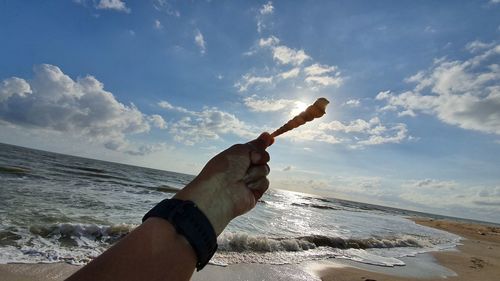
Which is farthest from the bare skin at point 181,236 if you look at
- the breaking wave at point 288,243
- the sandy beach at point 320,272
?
the breaking wave at point 288,243

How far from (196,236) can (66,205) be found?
1197cm

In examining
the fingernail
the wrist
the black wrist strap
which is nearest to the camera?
the black wrist strap

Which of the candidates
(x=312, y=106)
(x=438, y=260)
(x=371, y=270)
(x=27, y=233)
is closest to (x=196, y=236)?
(x=312, y=106)

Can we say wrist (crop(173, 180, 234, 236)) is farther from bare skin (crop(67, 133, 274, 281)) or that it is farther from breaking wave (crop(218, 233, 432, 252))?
breaking wave (crop(218, 233, 432, 252))

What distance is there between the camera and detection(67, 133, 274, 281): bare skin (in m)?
1.24

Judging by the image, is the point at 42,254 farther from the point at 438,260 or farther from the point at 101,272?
the point at 438,260

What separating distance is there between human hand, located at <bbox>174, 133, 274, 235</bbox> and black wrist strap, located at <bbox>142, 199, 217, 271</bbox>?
0.18 ft

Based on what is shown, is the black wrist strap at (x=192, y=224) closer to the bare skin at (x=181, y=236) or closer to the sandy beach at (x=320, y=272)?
the bare skin at (x=181, y=236)

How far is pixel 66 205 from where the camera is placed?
11.6m

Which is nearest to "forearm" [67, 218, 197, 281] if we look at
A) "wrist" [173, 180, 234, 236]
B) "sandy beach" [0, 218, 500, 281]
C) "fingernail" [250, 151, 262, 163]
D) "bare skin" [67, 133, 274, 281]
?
"bare skin" [67, 133, 274, 281]

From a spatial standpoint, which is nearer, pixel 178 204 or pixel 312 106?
pixel 178 204

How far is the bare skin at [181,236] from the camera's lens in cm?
124

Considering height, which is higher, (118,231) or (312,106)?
(312,106)

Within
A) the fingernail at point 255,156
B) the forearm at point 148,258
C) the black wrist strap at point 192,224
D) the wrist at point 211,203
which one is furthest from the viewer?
the fingernail at point 255,156
